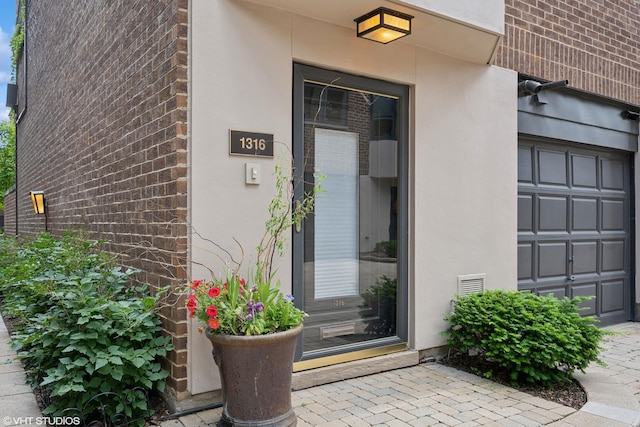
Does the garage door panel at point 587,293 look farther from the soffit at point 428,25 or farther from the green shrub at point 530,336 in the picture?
the soffit at point 428,25

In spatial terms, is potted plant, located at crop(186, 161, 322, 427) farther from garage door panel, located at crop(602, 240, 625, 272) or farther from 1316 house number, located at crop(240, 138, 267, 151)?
garage door panel, located at crop(602, 240, 625, 272)

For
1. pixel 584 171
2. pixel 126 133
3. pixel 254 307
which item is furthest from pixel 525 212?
pixel 126 133

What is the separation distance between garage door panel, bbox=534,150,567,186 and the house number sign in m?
3.75

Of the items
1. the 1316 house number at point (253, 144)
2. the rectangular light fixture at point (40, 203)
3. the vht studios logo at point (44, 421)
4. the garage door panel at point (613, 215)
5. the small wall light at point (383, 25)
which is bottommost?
the vht studios logo at point (44, 421)

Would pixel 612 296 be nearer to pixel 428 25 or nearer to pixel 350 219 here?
pixel 350 219

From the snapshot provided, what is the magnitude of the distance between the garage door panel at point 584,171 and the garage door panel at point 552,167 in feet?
0.65

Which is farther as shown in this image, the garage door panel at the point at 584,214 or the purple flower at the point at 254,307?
the garage door panel at the point at 584,214

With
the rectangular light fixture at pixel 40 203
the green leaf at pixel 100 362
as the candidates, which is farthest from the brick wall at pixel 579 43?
the rectangular light fixture at pixel 40 203

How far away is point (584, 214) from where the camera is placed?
624 cm

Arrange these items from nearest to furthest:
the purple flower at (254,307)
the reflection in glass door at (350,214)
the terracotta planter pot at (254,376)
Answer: the terracotta planter pot at (254,376)
the purple flower at (254,307)
the reflection in glass door at (350,214)

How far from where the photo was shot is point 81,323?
2900mm

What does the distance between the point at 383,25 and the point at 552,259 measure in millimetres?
3773

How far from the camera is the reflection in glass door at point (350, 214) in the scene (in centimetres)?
388

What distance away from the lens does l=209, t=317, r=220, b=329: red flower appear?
276 cm
